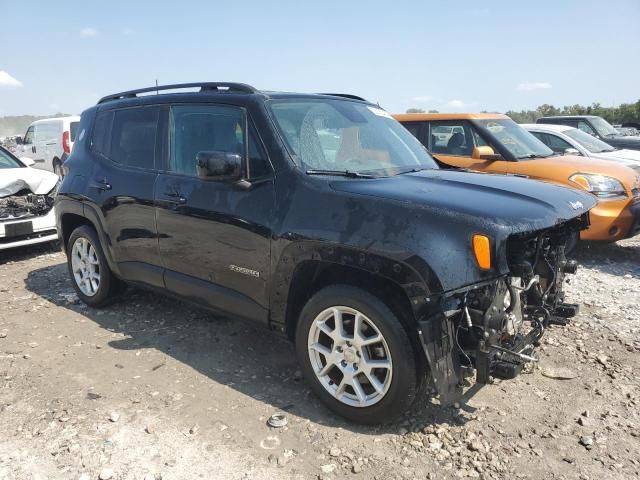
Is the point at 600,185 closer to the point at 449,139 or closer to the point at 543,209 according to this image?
the point at 449,139

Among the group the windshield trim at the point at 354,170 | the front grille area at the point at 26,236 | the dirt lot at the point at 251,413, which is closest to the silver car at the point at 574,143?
the dirt lot at the point at 251,413

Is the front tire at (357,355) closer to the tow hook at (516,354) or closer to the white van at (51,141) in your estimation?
the tow hook at (516,354)

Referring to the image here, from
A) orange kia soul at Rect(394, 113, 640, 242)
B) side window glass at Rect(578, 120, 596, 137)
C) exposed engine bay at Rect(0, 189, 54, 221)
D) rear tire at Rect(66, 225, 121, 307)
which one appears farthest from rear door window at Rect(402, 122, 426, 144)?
side window glass at Rect(578, 120, 596, 137)

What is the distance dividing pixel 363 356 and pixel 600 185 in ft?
15.6

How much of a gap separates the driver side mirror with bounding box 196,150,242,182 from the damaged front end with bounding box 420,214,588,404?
1.53 m

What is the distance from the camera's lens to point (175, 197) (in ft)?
13.0

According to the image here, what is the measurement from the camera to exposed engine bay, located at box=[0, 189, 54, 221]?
7.11 meters

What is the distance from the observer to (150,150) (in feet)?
14.1

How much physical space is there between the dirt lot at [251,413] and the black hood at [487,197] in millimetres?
1217

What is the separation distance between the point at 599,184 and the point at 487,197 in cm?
415

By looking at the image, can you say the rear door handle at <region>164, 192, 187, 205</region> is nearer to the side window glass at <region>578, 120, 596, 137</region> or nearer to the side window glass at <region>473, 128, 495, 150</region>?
the side window glass at <region>473, 128, 495, 150</region>

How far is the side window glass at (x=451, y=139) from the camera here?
7.35 metres

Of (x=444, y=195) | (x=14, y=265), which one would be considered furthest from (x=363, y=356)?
(x=14, y=265)

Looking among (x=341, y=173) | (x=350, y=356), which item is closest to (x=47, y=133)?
(x=341, y=173)
